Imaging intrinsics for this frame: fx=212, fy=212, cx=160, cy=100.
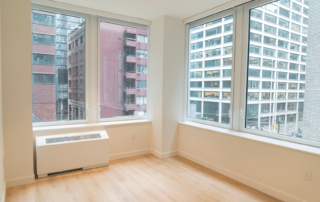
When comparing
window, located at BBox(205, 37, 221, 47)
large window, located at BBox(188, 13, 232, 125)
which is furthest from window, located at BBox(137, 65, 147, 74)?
window, located at BBox(205, 37, 221, 47)

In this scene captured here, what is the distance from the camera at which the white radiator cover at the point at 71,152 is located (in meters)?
2.97

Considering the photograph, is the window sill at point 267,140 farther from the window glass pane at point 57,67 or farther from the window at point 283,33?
the window glass pane at point 57,67

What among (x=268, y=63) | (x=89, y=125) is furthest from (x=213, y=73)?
(x=89, y=125)

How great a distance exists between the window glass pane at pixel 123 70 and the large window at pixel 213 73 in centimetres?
8

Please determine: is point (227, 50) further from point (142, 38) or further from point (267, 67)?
point (142, 38)

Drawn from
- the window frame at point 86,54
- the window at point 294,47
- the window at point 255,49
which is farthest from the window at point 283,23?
the window frame at point 86,54

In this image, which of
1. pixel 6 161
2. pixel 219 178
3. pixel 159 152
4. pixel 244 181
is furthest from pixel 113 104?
pixel 244 181

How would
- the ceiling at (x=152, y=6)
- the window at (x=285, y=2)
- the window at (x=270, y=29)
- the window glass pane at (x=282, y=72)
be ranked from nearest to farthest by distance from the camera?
1. the window glass pane at (x=282, y=72)
2. the window at (x=285, y=2)
3. the window at (x=270, y=29)
4. the ceiling at (x=152, y=6)

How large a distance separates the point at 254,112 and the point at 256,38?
104 cm

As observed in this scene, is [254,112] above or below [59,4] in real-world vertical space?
below

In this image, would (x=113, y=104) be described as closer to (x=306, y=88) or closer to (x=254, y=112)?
(x=254, y=112)

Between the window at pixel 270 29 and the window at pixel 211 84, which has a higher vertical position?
the window at pixel 270 29

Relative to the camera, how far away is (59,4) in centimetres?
325

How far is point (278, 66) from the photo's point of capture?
8.99ft
